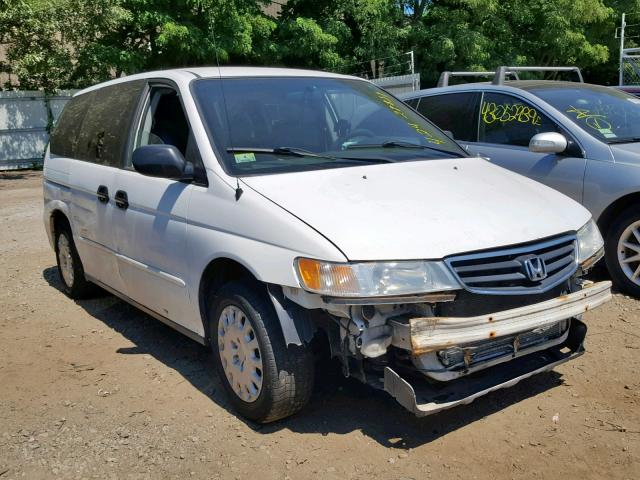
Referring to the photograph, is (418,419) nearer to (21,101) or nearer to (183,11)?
(183,11)

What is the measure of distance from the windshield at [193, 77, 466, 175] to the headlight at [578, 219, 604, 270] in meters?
1.01

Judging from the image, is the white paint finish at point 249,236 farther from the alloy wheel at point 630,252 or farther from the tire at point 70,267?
the alloy wheel at point 630,252

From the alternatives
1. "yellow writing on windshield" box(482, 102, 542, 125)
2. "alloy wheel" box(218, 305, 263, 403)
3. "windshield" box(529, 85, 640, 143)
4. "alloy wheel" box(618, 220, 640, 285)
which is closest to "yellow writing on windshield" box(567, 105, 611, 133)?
"windshield" box(529, 85, 640, 143)

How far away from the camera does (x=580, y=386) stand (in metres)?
3.90

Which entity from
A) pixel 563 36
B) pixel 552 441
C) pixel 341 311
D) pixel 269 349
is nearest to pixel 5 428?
pixel 269 349

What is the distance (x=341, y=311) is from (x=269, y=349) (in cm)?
49

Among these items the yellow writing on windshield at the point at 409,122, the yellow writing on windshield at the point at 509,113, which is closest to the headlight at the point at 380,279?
the yellow writing on windshield at the point at 409,122

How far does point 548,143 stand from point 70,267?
4220mm

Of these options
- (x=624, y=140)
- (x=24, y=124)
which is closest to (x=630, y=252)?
(x=624, y=140)

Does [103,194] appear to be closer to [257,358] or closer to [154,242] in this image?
[154,242]

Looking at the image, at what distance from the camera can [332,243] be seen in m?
2.98

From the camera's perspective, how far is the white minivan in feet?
9.83

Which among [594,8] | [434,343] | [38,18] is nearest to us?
[434,343]

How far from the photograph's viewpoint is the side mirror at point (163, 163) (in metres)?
3.69
